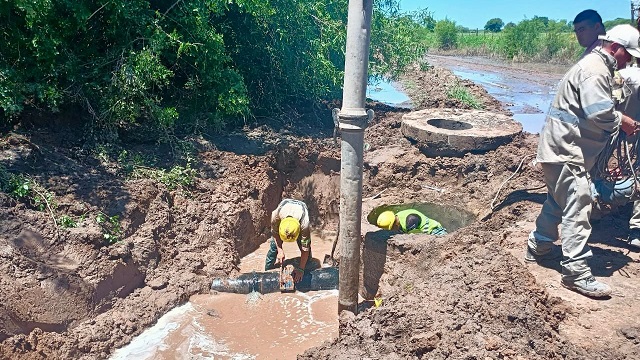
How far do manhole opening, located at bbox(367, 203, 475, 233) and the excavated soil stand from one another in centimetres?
13

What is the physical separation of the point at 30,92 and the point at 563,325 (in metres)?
6.02

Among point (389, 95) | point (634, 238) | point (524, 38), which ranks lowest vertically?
point (634, 238)

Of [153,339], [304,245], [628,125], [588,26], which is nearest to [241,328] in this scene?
[153,339]

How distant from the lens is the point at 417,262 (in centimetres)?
482

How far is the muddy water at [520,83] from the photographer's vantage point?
514 inches

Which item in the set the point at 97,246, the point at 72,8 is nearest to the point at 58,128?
the point at 72,8

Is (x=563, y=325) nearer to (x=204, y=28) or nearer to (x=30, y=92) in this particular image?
(x=204, y=28)

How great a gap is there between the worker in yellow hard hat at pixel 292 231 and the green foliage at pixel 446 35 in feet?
107

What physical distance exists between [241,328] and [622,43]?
13.7ft

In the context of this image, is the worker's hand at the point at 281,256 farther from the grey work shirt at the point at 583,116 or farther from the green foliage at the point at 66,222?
the grey work shirt at the point at 583,116

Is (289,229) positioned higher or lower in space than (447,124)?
lower

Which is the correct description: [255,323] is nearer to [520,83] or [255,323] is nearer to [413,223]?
[413,223]

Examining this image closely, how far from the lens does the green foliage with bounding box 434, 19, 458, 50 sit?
118ft

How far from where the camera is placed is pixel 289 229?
18.4ft
